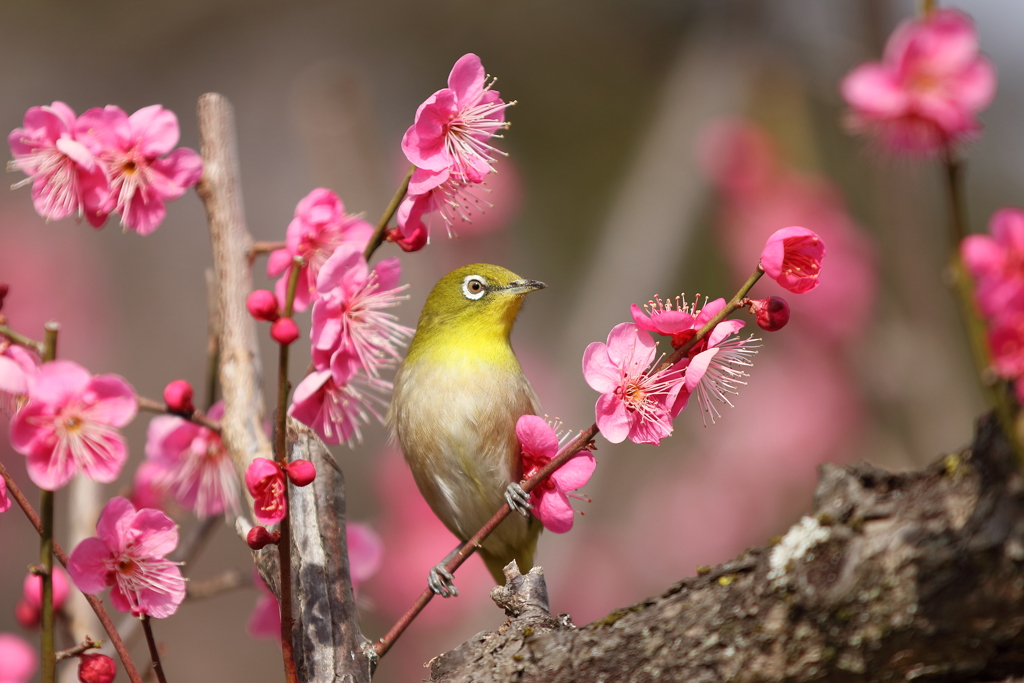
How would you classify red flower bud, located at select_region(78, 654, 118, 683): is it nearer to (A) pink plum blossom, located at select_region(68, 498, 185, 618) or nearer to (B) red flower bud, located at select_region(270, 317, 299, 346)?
(A) pink plum blossom, located at select_region(68, 498, 185, 618)

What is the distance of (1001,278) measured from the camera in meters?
1.50

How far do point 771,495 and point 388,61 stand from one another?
7.34 m

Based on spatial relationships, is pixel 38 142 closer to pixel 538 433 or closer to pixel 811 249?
pixel 538 433

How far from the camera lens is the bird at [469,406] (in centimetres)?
338

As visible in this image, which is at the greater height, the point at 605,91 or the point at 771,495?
the point at 605,91

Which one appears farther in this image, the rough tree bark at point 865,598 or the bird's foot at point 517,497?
the bird's foot at point 517,497

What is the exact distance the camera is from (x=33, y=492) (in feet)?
23.2

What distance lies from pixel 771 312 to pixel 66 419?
5.03ft

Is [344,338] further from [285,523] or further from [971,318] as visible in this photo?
[971,318]

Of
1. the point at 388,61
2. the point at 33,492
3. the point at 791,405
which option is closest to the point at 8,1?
the point at 388,61

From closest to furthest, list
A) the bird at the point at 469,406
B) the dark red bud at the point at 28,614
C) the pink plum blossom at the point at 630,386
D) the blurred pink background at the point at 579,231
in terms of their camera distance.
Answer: the pink plum blossom at the point at 630,386 → the dark red bud at the point at 28,614 → the bird at the point at 469,406 → the blurred pink background at the point at 579,231

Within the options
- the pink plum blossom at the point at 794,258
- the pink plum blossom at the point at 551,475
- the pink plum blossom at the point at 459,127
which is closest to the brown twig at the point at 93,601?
the pink plum blossom at the point at 551,475

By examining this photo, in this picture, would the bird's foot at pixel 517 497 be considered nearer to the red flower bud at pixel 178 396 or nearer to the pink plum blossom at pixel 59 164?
the red flower bud at pixel 178 396

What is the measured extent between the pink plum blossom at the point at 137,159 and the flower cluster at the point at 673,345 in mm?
1262
